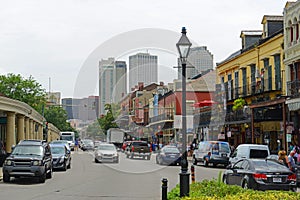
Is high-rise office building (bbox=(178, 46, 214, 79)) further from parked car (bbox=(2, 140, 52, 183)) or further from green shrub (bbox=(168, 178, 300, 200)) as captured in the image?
parked car (bbox=(2, 140, 52, 183))

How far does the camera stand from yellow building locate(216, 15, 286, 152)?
39.9 meters

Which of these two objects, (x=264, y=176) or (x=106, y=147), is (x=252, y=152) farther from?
(x=106, y=147)

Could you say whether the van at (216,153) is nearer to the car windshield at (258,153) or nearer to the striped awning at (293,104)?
the striped awning at (293,104)

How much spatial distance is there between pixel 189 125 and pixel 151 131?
15493 mm

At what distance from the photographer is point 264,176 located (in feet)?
57.6

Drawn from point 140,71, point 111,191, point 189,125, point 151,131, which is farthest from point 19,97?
point 111,191

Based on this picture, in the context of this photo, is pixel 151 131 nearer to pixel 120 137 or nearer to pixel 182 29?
pixel 120 137

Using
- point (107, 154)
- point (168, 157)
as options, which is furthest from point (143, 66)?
point (107, 154)

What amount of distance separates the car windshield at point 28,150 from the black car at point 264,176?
940 cm

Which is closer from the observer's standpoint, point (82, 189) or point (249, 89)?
point (82, 189)

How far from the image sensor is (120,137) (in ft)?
230

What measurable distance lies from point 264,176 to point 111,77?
14755 mm

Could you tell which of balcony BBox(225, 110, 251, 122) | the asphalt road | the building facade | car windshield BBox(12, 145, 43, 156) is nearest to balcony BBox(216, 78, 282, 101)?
balcony BBox(225, 110, 251, 122)

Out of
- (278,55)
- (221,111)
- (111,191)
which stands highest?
(278,55)
